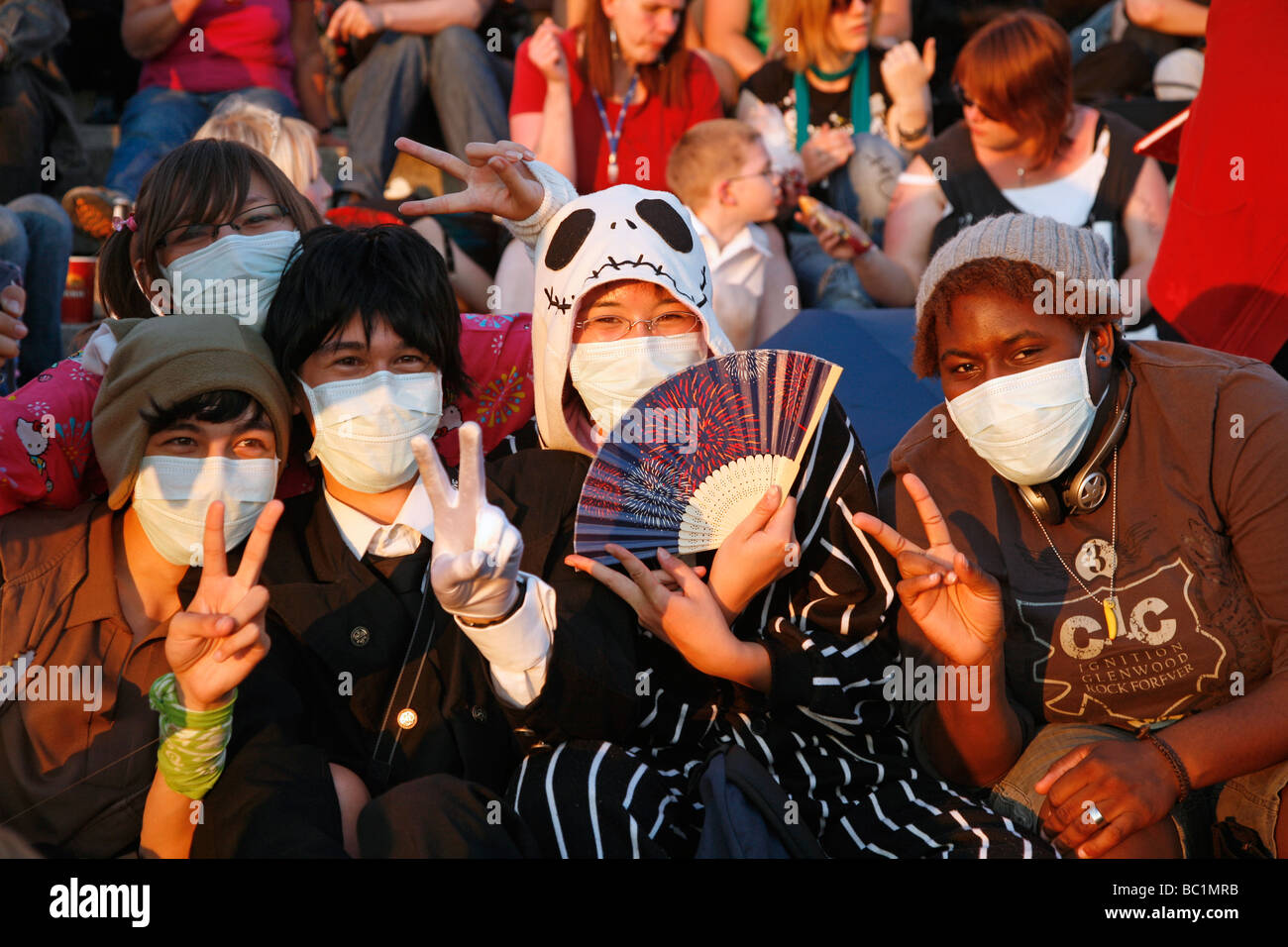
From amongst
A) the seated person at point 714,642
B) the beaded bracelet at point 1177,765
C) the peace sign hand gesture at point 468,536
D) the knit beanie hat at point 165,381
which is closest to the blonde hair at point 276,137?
the seated person at point 714,642

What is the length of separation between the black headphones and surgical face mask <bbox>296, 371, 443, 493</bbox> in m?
1.51

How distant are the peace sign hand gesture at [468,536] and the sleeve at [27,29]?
4.36 m

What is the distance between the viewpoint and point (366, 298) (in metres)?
3.13

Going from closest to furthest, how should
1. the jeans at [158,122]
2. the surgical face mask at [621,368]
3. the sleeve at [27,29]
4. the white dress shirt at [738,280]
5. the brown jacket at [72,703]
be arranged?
the brown jacket at [72,703] < the surgical face mask at [621,368] < the white dress shirt at [738,280] < the sleeve at [27,29] < the jeans at [158,122]

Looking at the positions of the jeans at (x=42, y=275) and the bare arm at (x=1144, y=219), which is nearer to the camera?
the jeans at (x=42, y=275)

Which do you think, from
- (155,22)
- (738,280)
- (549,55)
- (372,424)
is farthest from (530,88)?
(372,424)

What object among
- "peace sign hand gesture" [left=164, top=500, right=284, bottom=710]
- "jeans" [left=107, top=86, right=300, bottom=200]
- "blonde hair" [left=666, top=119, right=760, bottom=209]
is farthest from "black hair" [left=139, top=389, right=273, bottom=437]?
"jeans" [left=107, top=86, right=300, bottom=200]

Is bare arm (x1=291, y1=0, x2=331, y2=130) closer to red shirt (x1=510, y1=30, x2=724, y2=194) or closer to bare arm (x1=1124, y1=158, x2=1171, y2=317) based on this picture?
red shirt (x1=510, y1=30, x2=724, y2=194)

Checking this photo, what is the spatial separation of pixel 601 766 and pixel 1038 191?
152 inches

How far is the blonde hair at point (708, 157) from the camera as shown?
5469 mm

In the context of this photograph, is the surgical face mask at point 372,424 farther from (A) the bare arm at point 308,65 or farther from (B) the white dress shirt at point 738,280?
(A) the bare arm at point 308,65

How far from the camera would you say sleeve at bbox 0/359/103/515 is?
9.61 ft

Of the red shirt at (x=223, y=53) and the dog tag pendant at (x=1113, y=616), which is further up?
the red shirt at (x=223, y=53)

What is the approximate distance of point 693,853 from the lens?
8.97 feet
